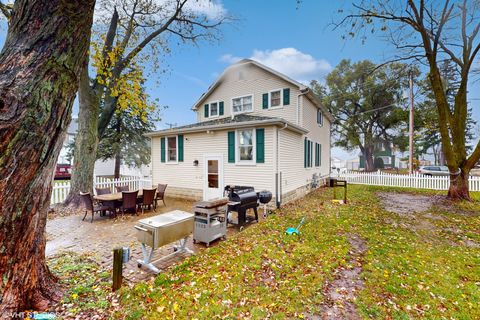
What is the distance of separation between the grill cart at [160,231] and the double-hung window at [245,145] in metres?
5.20

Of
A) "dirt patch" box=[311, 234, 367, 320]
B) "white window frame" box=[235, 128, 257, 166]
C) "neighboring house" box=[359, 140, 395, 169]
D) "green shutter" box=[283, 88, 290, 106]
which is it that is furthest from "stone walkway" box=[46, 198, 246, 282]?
"neighboring house" box=[359, 140, 395, 169]

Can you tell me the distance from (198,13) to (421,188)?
17392mm

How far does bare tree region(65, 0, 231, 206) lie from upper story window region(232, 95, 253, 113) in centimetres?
366

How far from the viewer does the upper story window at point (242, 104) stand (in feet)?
41.4

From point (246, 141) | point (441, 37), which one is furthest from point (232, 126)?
point (441, 37)

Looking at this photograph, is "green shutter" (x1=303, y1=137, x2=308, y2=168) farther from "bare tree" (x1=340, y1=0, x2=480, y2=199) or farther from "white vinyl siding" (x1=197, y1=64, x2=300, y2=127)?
"bare tree" (x1=340, y1=0, x2=480, y2=199)

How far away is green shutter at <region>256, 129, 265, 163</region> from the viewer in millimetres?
8648

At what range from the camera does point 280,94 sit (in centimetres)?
1170

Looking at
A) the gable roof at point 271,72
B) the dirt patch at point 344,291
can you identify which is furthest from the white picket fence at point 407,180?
the dirt patch at point 344,291

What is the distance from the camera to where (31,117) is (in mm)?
2303

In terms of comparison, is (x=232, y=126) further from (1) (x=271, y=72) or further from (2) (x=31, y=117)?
(2) (x=31, y=117)

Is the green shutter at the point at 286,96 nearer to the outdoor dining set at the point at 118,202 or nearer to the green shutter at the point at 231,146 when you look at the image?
the green shutter at the point at 231,146

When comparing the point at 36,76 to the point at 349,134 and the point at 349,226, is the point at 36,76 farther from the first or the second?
the point at 349,134

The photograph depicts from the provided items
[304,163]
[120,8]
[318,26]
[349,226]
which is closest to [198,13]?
[120,8]
